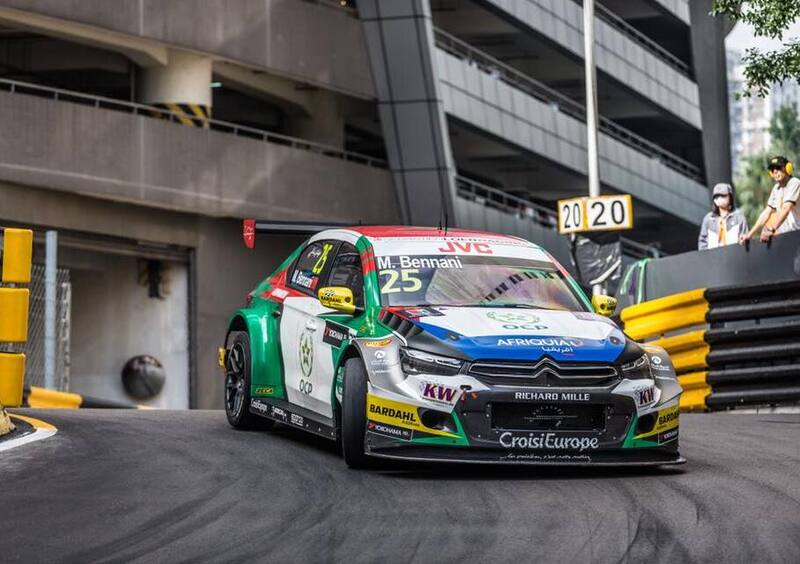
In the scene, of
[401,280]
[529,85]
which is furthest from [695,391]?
[529,85]

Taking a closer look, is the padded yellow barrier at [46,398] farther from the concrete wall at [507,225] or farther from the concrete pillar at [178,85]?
the concrete wall at [507,225]

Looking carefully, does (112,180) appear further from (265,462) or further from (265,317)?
(265,462)

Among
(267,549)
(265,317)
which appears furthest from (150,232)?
(267,549)

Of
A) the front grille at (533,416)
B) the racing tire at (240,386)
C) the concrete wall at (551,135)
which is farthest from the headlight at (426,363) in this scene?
the concrete wall at (551,135)

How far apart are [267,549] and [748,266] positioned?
10064mm

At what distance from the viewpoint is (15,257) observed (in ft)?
44.1

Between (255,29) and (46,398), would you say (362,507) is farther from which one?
(255,29)

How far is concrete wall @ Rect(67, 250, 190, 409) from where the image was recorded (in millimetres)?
31750

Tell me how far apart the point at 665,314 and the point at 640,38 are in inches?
1328

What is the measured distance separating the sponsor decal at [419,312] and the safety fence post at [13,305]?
4347 millimetres

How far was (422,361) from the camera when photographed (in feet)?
31.3

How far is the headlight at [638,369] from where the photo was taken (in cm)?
973

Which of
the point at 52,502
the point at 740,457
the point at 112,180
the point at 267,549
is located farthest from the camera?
the point at 112,180

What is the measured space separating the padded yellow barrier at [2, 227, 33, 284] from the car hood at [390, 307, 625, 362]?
436cm
